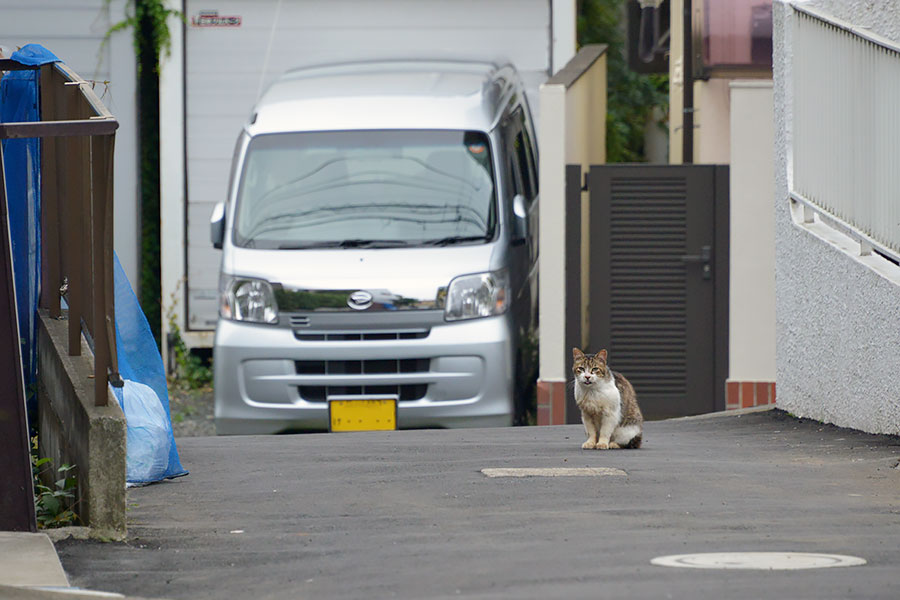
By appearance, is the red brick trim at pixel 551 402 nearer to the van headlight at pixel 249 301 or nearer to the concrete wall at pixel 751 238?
the concrete wall at pixel 751 238

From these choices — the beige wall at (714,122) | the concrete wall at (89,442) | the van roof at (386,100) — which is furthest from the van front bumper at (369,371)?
the concrete wall at (89,442)

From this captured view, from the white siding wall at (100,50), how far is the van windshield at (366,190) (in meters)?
3.47

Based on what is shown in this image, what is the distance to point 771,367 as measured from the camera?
12.6m

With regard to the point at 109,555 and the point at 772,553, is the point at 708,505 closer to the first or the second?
the point at 772,553

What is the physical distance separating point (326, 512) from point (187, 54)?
344 inches

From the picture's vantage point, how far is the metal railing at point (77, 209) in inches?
239

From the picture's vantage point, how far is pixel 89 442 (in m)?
5.85

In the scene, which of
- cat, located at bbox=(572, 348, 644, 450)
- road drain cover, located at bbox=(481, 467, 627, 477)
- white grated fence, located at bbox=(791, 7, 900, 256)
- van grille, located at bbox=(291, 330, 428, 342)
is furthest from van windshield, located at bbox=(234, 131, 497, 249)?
road drain cover, located at bbox=(481, 467, 627, 477)

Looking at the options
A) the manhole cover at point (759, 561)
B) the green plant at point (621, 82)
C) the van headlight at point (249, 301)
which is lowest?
the manhole cover at point (759, 561)

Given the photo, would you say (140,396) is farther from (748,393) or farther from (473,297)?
(748,393)

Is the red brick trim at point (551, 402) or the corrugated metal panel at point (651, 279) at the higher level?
the corrugated metal panel at point (651, 279)

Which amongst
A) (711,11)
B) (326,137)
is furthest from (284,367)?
(711,11)

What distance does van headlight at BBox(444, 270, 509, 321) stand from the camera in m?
11.4

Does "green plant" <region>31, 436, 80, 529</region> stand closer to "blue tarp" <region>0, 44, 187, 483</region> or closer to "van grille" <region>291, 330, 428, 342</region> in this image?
"blue tarp" <region>0, 44, 187, 483</region>
